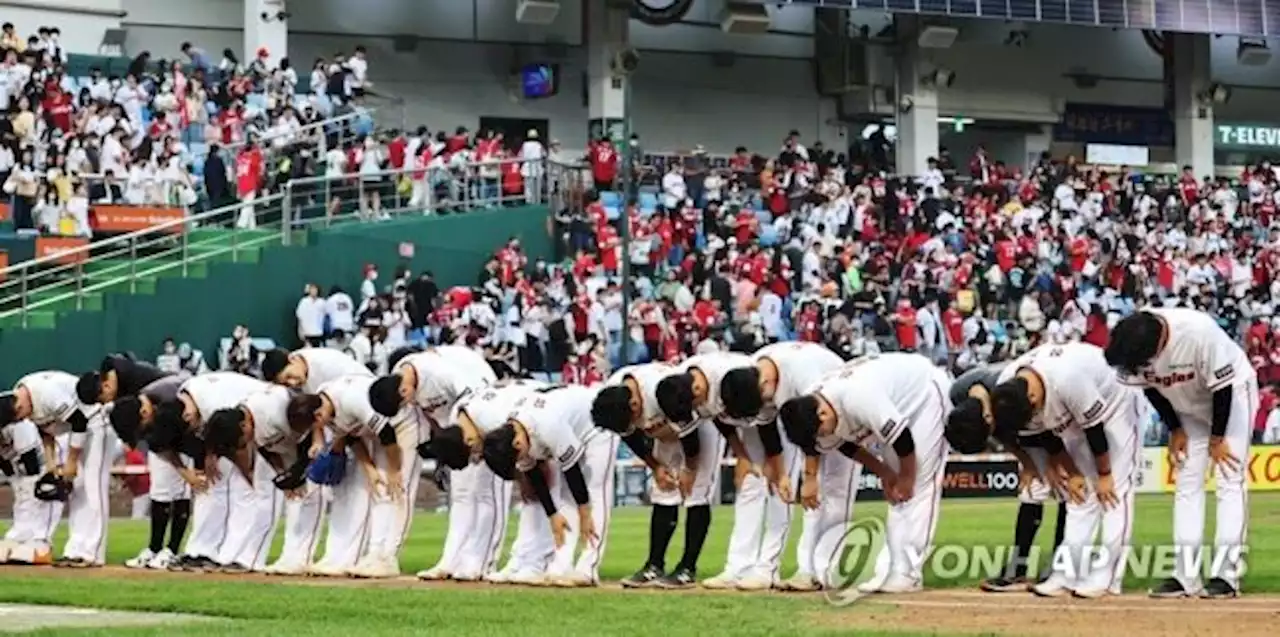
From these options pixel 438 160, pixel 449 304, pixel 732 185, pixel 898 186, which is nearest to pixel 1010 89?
pixel 898 186

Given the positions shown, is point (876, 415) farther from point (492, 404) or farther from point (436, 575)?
point (436, 575)

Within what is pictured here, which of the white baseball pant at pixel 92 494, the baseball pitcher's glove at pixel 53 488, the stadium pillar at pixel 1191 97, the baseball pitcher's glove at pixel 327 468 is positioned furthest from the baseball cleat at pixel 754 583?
the stadium pillar at pixel 1191 97

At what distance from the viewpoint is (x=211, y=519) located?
17672 millimetres

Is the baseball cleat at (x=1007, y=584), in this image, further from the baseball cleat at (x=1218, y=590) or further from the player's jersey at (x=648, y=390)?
the player's jersey at (x=648, y=390)

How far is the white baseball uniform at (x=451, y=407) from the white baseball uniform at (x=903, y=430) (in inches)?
129

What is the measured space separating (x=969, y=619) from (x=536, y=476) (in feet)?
13.9

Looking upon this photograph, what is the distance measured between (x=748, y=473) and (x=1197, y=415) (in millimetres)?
3013

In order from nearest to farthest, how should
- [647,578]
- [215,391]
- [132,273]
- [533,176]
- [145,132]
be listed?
[647,578], [215,391], [132,273], [145,132], [533,176]

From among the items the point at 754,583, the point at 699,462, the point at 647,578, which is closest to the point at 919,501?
the point at 754,583

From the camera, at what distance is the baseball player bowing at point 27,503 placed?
18.8 meters

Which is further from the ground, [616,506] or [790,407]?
[790,407]

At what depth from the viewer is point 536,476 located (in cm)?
1547

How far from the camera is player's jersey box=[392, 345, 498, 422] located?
16359 millimetres

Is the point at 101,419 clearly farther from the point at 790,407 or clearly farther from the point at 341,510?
the point at 790,407
